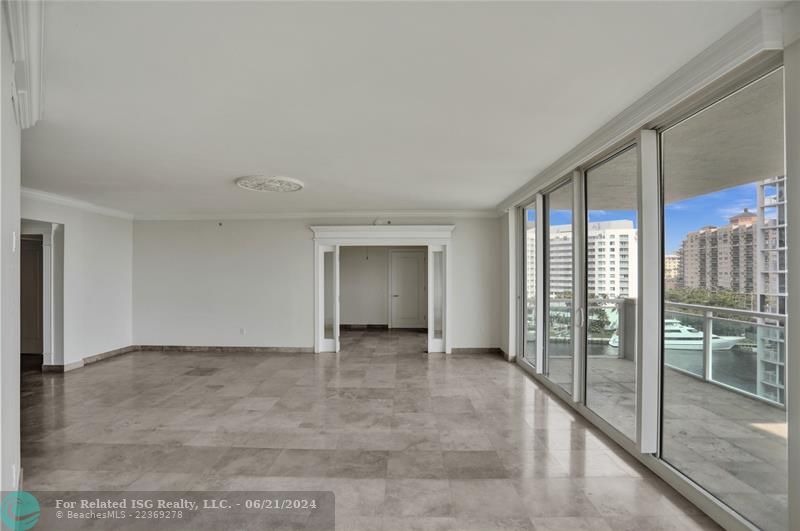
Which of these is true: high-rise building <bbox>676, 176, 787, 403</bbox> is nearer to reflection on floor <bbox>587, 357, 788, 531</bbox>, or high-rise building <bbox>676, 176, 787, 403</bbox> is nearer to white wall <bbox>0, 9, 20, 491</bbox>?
reflection on floor <bbox>587, 357, 788, 531</bbox>

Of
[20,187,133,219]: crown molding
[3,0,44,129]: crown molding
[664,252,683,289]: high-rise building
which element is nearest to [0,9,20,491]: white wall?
[3,0,44,129]: crown molding

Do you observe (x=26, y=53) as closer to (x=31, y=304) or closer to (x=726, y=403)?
(x=726, y=403)

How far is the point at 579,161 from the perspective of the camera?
384cm

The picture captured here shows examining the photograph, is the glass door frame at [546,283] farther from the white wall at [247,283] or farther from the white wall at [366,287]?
the white wall at [366,287]

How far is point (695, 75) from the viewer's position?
89.2 inches

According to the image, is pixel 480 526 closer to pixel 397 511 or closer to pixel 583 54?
pixel 397 511

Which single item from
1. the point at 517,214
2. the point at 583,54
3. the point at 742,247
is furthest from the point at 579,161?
the point at 517,214

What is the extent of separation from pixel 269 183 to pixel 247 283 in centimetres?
327

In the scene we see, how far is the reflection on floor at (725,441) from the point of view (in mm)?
2641

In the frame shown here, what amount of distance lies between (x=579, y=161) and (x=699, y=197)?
1079mm

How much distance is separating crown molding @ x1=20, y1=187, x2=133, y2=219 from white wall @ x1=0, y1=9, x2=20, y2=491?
4.37m

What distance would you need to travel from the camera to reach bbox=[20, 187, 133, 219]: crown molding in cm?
560

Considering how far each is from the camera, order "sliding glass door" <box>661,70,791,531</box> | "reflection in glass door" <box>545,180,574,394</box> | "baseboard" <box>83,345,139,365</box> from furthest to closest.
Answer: "baseboard" <box>83,345,139,365</box>
"reflection in glass door" <box>545,180,574,394</box>
"sliding glass door" <box>661,70,791,531</box>

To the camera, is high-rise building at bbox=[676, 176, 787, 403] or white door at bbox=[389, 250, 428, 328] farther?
white door at bbox=[389, 250, 428, 328]
